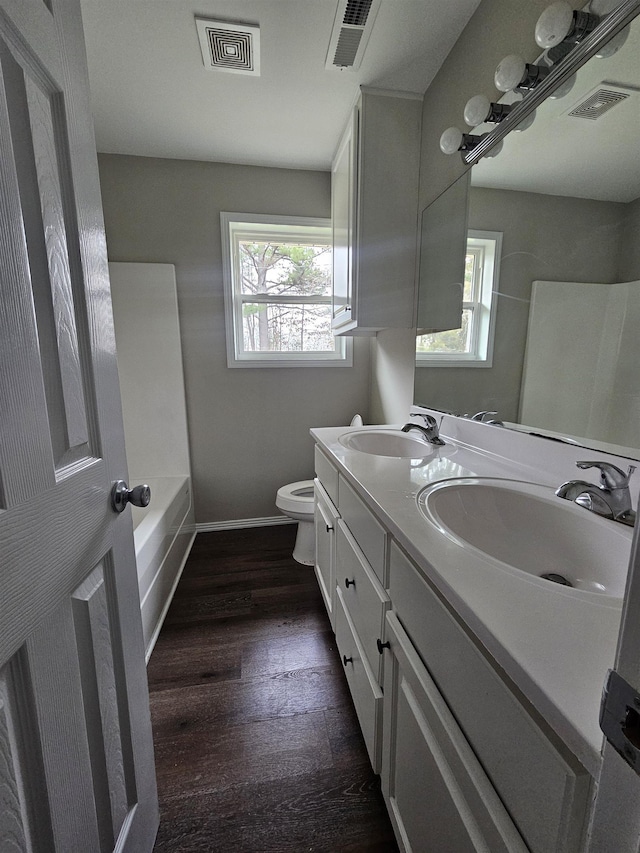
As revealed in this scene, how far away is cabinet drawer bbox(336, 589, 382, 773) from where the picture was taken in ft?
3.00

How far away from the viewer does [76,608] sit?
1.98ft

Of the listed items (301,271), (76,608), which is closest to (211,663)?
(76,608)

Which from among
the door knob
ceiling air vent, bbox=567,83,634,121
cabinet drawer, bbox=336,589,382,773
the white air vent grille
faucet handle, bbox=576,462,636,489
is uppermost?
the white air vent grille

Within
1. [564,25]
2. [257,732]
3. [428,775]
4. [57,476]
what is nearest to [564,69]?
[564,25]

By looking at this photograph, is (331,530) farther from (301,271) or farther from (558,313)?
(301,271)

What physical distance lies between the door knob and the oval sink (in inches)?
33.4

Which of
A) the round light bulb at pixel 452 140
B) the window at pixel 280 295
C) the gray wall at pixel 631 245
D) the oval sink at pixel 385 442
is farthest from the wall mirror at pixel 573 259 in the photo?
the window at pixel 280 295

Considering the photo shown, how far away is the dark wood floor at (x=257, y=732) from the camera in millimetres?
923

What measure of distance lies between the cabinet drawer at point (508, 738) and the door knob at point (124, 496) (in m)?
0.61

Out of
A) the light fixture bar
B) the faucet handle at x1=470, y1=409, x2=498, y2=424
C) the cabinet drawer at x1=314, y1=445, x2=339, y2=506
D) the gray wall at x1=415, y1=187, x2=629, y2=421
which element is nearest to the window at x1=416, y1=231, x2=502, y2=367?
the gray wall at x1=415, y1=187, x2=629, y2=421

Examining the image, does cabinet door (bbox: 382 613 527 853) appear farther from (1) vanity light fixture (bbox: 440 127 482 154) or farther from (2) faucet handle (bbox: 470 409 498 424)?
(1) vanity light fixture (bbox: 440 127 482 154)

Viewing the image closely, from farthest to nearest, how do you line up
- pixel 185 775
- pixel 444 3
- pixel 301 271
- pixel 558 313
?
pixel 301 271 → pixel 444 3 → pixel 185 775 → pixel 558 313

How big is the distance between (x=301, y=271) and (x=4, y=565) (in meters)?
2.38

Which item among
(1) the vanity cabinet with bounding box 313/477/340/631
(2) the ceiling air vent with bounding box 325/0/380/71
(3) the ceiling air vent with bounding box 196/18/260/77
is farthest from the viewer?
(1) the vanity cabinet with bounding box 313/477/340/631
